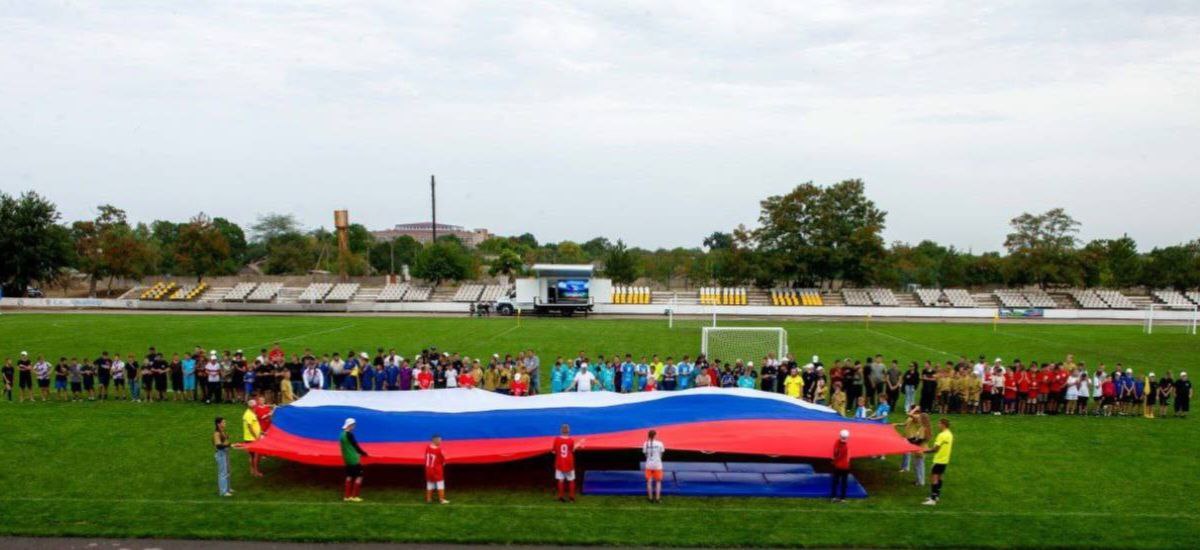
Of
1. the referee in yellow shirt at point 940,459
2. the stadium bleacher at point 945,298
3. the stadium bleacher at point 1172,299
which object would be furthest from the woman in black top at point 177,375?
the stadium bleacher at point 1172,299

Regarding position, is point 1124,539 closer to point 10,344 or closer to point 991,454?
point 991,454

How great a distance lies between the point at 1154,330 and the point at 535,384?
36.4 m

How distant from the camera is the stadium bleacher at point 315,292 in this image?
178 feet

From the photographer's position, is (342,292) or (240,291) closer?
(342,292)

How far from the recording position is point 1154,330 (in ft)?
127

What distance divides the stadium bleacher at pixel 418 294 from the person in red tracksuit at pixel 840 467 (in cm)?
4489

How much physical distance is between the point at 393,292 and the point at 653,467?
1848 inches

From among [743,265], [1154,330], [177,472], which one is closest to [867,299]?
[743,265]

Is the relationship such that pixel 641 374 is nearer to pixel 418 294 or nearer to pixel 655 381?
pixel 655 381

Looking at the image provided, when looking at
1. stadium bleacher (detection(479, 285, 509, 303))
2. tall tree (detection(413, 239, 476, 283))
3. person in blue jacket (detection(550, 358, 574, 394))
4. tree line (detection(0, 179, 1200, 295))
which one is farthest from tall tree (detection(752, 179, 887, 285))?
person in blue jacket (detection(550, 358, 574, 394))

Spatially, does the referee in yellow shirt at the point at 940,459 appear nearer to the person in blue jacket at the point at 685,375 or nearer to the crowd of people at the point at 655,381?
the crowd of people at the point at 655,381

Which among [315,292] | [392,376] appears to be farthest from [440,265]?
[392,376]

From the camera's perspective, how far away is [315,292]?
55188 mm

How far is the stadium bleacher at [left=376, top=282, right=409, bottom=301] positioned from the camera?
177 feet
